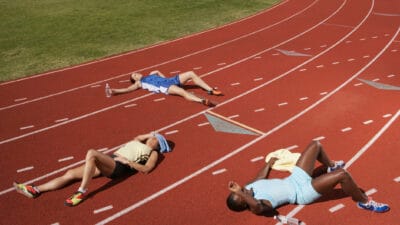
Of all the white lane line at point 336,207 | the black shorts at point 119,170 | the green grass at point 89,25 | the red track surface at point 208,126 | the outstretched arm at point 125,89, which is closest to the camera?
the white lane line at point 336,207

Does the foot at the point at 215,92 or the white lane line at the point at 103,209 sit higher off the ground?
the foot at the point at 215,92

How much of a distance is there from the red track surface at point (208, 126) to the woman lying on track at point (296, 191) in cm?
21

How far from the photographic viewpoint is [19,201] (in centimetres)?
618

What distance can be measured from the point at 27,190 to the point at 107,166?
4.35 ft

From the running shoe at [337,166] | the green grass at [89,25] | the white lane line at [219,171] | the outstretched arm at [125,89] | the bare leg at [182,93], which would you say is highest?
the green grass at [89,25]

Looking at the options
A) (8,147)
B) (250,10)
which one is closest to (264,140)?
(8,147)

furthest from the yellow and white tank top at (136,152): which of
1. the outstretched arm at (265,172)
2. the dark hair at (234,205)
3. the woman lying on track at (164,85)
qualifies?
the woman lying on track at (164,85)

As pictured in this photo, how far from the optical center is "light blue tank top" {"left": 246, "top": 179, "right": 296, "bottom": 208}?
5641mm

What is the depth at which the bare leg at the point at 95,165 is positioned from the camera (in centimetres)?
610

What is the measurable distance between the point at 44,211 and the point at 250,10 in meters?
16.8

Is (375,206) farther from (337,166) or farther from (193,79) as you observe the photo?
(193,79)

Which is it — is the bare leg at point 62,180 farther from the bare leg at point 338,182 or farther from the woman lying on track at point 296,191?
the bare leg at point 338,182

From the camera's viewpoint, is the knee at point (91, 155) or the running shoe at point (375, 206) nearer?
the running shoe at point (375, 206)

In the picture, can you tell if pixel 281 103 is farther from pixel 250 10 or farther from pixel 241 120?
pixel 250 10
